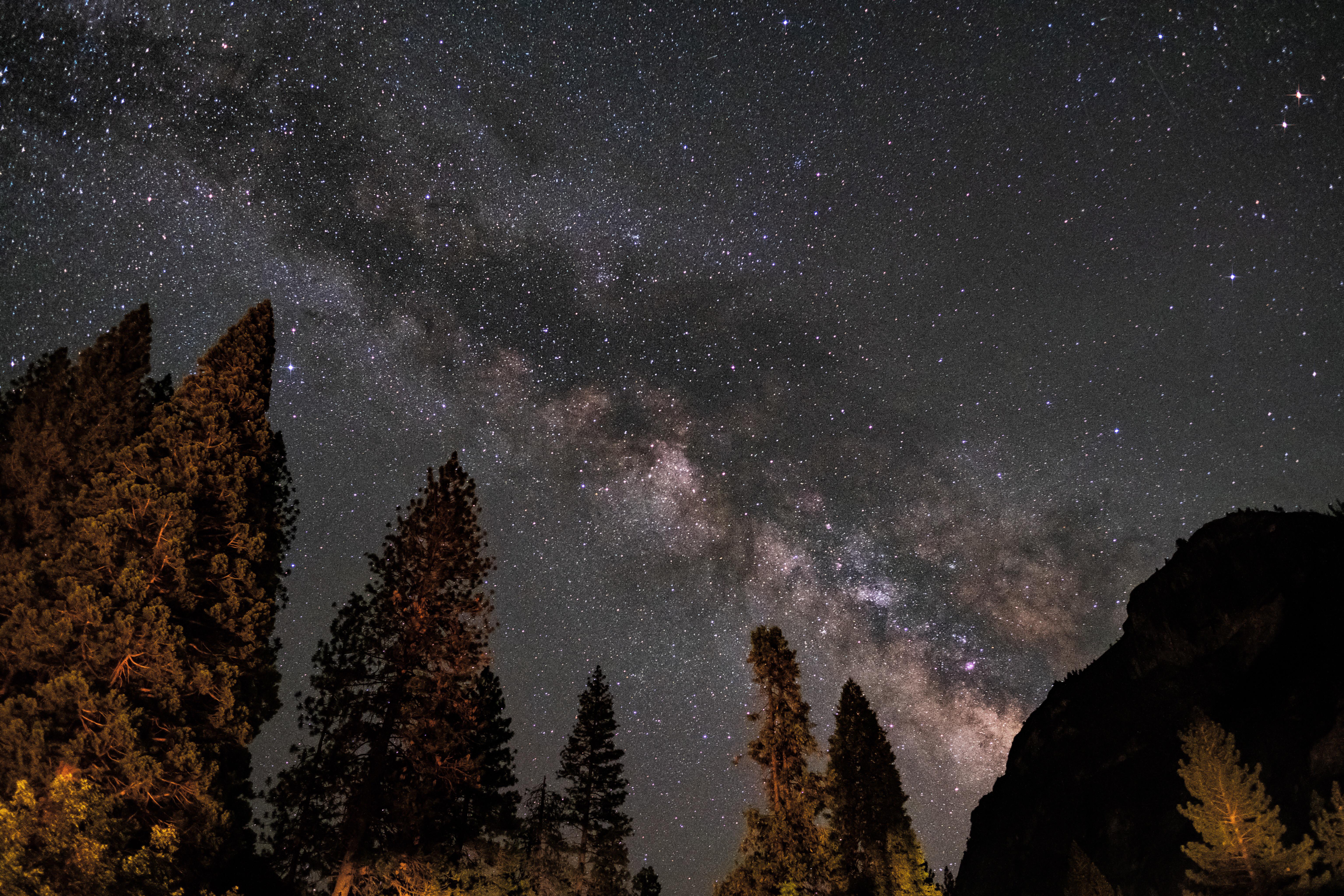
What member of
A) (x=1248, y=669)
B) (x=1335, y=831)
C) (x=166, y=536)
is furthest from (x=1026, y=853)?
(x=166, y=536)

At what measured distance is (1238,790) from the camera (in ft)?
73.3

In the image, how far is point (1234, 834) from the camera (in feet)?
73.0

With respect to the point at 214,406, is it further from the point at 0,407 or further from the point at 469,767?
the point at 469,767

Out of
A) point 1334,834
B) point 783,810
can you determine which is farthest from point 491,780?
point 1334,834

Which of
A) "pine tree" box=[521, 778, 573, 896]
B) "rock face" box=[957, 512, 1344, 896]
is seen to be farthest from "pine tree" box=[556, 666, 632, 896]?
"rock face" box=[957, 512, 1344, 896]

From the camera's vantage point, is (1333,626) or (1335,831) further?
(1333,626)

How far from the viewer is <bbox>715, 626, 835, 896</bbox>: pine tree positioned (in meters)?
23.2

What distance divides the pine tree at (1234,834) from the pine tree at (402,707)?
22.3 metres

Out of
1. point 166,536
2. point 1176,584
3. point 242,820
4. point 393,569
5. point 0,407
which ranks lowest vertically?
point 242,820

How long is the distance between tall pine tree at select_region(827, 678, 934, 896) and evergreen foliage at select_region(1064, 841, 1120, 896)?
22.2ft

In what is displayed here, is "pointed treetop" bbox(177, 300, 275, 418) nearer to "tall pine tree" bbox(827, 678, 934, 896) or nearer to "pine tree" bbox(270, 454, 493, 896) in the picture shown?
"pine tree" bbox(270, 454, 493, 896)

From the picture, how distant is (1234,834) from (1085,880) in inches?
612

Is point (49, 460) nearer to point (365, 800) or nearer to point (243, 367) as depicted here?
point (243, 367)

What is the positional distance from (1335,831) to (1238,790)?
4.70m
